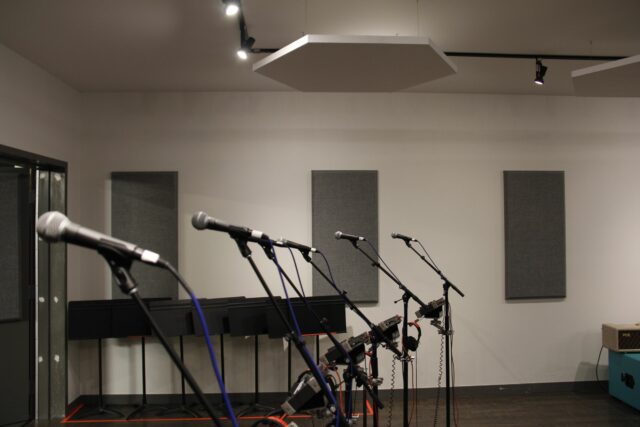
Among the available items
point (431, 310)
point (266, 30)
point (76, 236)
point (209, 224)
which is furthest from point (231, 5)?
point (431, 310)

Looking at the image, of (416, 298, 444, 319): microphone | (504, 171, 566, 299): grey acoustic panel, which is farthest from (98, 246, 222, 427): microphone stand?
(504, 171, 566, 299): grey acoustic panel

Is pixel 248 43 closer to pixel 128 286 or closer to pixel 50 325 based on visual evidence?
pixel 128 286

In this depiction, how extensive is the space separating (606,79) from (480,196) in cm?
159

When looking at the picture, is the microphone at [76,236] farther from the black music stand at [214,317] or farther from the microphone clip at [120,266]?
the black music stand at [214,317]

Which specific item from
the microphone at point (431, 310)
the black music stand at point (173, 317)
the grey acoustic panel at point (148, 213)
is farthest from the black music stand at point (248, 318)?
the microphone at point (431, 310)

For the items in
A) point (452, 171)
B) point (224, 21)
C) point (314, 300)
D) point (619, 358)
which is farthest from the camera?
point (452, 171)

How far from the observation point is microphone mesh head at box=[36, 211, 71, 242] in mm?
858

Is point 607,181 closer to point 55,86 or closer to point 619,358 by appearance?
point 619,358

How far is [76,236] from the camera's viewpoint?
0.88m

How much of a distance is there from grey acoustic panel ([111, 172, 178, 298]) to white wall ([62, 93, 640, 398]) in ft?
0.35

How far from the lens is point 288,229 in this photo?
13.8ft

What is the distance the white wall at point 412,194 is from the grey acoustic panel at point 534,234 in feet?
0.31

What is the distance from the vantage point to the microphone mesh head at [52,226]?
86 cm

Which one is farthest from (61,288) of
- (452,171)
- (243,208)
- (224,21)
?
(452,171)
